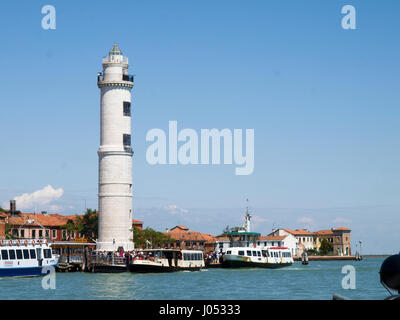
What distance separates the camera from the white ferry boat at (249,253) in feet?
242

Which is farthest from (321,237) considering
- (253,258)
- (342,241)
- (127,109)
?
(127,109)

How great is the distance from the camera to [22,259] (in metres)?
53.0

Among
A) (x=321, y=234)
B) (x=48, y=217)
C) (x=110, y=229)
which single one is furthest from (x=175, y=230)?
(x=110, y=229)

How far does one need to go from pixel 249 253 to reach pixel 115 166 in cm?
1743

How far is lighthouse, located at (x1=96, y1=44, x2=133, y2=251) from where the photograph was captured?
71312mm

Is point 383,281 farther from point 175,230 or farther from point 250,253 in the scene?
point 175,230

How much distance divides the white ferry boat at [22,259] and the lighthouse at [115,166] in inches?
637

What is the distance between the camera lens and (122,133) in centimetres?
7225

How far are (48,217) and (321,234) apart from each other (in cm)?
8928

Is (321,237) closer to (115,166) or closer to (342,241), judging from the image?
(342,241)

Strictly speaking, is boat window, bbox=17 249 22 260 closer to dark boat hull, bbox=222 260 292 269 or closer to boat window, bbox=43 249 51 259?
boat window, bbox=43 249 51 259

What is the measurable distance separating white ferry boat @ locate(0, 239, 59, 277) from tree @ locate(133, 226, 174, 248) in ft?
127

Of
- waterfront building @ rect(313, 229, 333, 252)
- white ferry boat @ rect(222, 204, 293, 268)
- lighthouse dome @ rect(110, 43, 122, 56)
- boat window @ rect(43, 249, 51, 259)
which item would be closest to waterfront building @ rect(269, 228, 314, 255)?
A: waterfront building @ rect(313, 229, 333, 252)

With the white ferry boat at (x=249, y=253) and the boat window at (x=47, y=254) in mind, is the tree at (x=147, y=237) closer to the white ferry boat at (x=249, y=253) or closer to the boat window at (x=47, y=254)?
the white ferry boat at (x=249, y=253)
